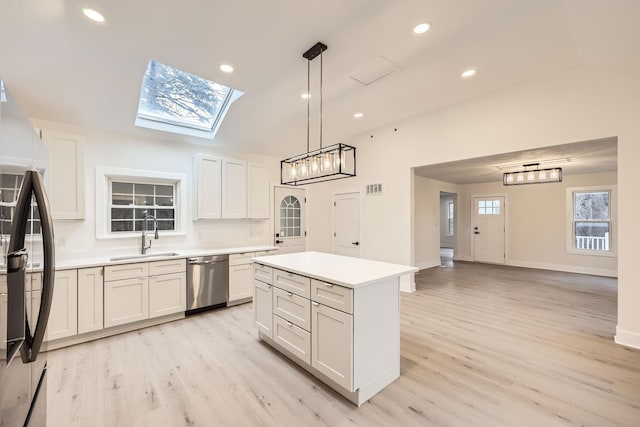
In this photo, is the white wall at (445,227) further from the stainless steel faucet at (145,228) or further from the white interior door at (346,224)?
the stainless steel faucet at (145,228)

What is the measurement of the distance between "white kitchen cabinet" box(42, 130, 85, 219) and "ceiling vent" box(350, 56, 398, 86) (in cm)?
347

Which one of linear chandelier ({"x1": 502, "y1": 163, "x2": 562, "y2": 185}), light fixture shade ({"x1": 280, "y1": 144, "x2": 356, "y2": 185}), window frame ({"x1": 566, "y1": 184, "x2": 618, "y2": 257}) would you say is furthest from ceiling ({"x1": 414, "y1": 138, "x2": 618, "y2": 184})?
light fixture shade ({"x1": 280, "y1": 144, "x2": 356, "y2": 185})

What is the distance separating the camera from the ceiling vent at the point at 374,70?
10.5 ft

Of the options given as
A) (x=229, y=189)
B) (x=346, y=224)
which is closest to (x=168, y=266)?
(x=229, y=189)

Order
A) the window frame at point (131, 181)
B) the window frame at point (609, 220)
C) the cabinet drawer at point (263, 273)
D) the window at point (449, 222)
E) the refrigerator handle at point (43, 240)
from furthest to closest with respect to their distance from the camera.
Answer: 1. the window at point (449, 222)
2. the window frame at point (609, 220)
3. the window frame at point (131, 181)
4. the cabinet drawer at point (263, 273)
5. the refrigerator handle at point (43, 240)

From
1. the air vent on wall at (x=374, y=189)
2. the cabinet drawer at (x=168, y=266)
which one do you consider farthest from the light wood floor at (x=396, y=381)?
the air vent on wall at (x=374, y=189)

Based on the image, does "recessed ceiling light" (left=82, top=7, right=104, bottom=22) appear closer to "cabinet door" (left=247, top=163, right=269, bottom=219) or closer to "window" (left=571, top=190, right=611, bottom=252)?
"cabinet door" (left=247, top=163, right=269, bottom=219)

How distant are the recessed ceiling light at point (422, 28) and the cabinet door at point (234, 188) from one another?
3.21 m

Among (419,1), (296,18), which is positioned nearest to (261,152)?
(296,18)

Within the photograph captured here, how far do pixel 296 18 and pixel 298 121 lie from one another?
7.47 ft

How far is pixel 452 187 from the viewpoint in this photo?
826 centimetres

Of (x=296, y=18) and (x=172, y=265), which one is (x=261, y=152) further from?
(x=296, y=18)

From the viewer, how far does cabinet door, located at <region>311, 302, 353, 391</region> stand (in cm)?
201

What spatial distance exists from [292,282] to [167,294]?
2.10m
